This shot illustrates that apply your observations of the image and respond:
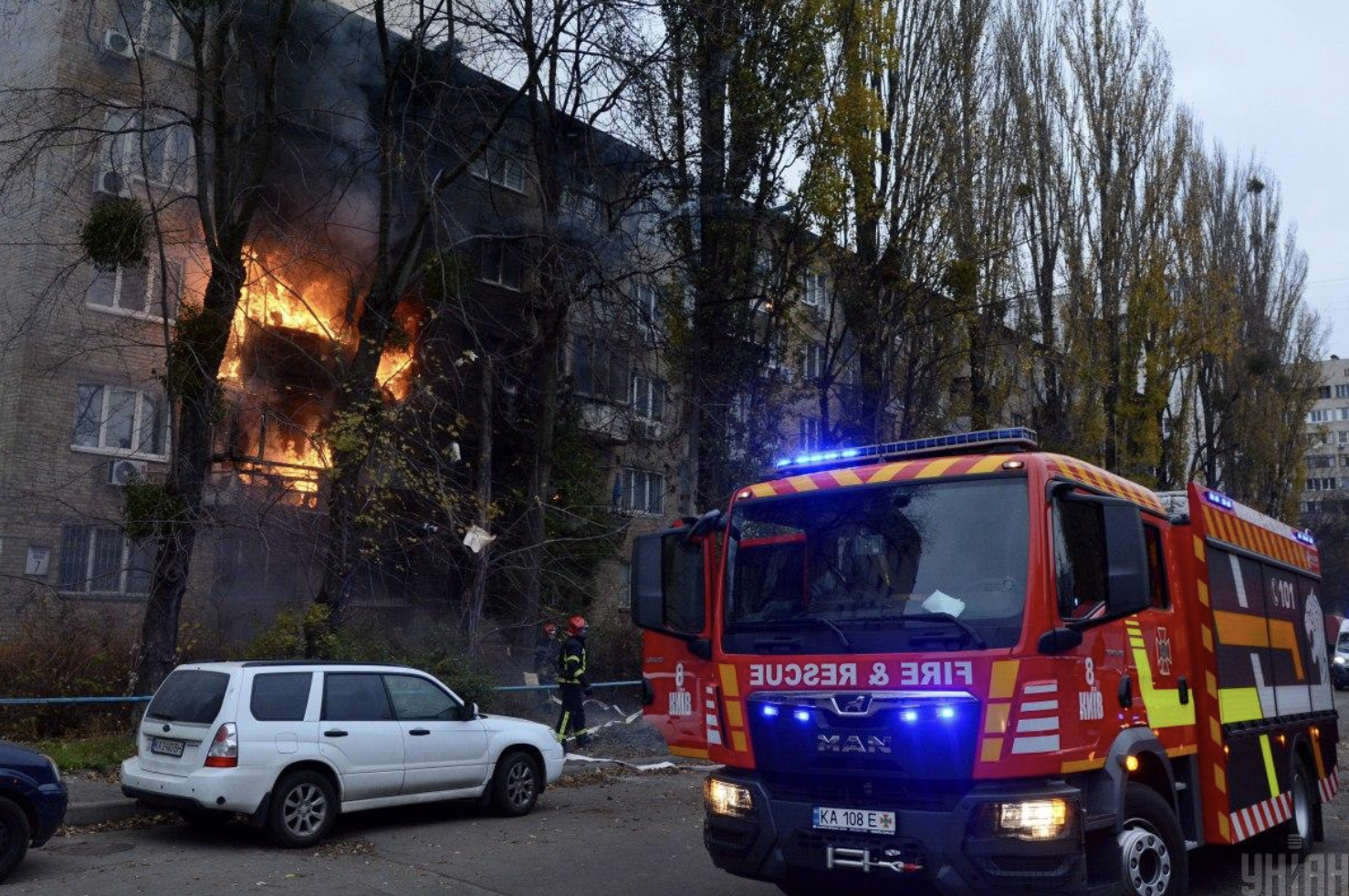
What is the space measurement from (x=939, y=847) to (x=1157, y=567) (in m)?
2.74

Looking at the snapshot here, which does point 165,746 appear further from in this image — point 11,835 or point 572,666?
point 572,666

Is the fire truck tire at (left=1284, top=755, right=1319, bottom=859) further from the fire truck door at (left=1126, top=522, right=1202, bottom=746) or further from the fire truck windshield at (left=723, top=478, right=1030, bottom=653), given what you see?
the fire truck windshield at (left=723, top=478, right=1030, bottom=653)

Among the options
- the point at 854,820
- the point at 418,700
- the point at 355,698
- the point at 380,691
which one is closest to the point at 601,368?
the point at 418,700

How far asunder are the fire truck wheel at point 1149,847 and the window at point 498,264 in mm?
16385

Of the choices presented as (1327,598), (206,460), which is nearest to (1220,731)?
(206,460)

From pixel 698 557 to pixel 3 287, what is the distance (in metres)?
17.0

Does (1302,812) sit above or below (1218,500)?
below

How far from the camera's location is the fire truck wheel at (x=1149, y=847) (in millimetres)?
5492

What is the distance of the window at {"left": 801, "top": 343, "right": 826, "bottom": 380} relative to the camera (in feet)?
68.0

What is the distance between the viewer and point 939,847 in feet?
17.0

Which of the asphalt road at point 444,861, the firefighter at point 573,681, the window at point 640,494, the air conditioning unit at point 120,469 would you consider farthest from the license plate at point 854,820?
the window at point 640,494

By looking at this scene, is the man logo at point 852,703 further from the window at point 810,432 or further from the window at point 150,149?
the window at point 810,432

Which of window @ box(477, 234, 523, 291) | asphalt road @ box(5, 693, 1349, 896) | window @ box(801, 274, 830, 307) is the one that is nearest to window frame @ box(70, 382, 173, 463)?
window @ box(477, 234, 523, 291)

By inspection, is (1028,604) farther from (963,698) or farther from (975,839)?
(975,839)
